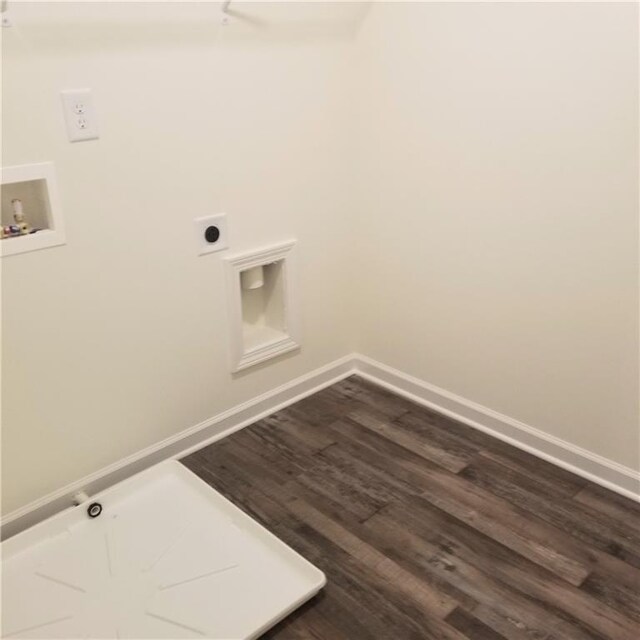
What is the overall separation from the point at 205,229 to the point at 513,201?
973 mm

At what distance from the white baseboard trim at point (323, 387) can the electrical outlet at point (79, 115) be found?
39.9 inches

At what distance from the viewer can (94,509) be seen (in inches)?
73.9

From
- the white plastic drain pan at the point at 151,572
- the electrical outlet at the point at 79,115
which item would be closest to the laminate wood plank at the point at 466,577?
the white plastic drain pan at the point at 151,572

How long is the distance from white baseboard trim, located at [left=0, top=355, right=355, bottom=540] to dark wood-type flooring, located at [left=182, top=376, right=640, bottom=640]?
5 centimetres

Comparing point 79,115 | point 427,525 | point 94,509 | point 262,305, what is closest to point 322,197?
point 262,305

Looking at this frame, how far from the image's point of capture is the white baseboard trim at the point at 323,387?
1946 millimetres

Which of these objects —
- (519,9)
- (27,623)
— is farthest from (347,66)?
(27,623)

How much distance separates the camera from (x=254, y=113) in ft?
6.68

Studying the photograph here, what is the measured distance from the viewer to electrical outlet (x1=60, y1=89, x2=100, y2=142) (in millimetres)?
1634

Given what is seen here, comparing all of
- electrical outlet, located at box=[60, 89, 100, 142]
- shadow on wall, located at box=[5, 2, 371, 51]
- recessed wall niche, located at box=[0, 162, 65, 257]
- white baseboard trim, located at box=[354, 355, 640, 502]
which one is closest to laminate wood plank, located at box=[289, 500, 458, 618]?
white baseboard trim, located at box=[354, 355, 640, 502]

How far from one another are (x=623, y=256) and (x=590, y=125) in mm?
378

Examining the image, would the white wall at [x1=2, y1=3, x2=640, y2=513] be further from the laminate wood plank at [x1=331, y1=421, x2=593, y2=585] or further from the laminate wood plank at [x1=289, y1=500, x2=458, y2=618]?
the laminate wood plank at [x1=289, y1=500, x2=458, y2=618]

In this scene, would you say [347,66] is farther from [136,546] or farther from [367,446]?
[136,546]

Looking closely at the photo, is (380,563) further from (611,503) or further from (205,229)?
(205,229)
